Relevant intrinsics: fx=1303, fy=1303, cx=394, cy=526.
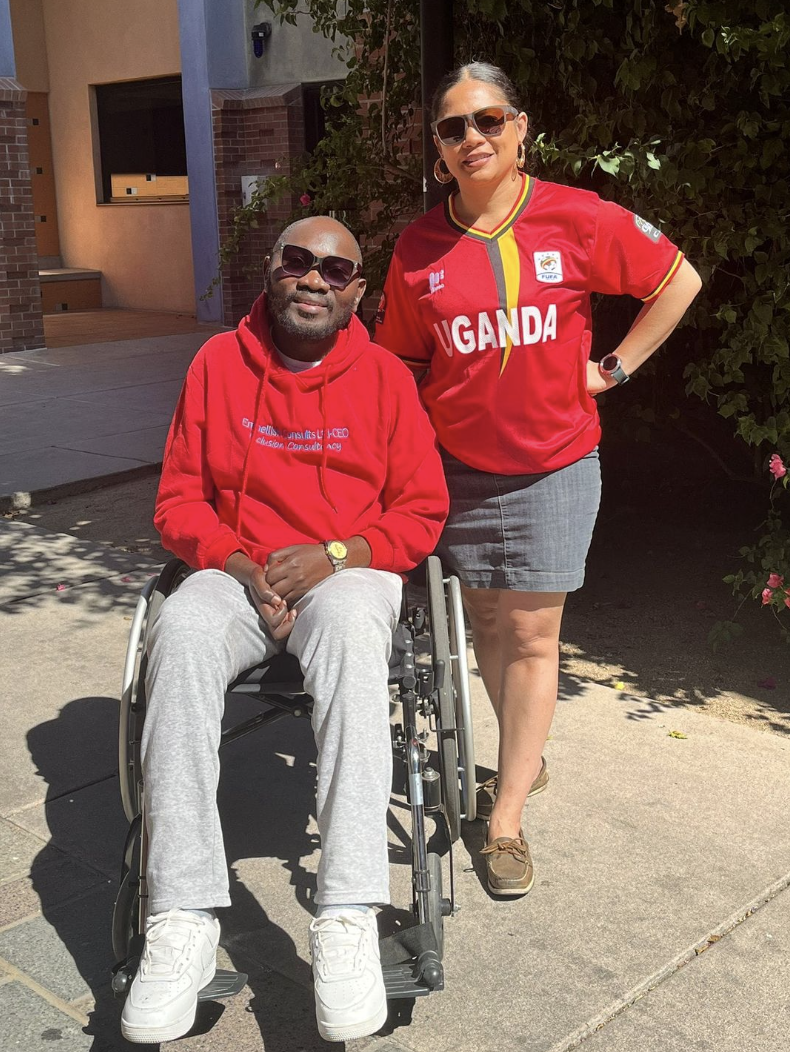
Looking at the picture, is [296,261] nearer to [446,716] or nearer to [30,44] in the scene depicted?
[446,716]

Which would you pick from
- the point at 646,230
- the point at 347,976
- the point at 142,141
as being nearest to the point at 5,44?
the point at 142,141

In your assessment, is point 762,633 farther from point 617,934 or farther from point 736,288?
point 617,934

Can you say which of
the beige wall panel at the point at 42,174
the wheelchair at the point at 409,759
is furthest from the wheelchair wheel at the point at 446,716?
the beige wall panel at the point at 42,174

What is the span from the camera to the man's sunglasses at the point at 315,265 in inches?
123

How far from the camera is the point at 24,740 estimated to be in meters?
4.18

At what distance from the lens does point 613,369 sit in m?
3.38

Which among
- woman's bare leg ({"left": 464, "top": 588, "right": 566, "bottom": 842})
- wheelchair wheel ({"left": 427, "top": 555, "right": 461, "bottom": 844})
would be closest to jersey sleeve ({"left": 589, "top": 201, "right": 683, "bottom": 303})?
woman's bare leg ({"left": 464, "top": 588, "right": 566, "bottom": 842})

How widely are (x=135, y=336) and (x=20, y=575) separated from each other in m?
9.01

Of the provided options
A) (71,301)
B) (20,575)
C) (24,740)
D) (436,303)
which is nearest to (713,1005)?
(436,303)

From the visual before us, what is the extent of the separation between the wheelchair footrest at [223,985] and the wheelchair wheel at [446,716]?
0.61 meters

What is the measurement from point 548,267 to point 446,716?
109 centimetres

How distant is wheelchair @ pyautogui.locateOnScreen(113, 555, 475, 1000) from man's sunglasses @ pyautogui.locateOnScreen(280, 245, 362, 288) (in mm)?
719

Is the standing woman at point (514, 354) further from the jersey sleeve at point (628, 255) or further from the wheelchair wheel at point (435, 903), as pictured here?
the wheelchair wheel at point (435, 903)

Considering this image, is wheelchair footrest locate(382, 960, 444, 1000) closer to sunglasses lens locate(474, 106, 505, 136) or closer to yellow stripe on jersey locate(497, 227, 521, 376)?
yellow stripe on jersey locate(497, 227, 521, 376)
